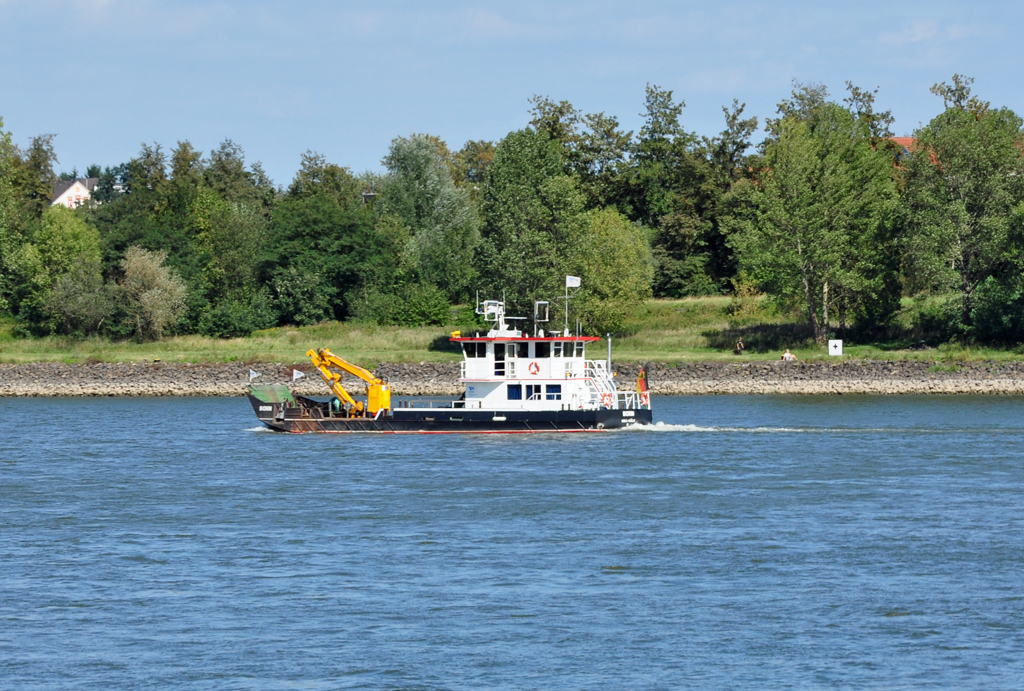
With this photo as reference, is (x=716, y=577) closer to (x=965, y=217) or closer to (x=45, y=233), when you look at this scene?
(x=965, y=217)

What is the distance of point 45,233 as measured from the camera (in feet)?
291

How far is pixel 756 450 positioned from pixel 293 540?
63.6 feet

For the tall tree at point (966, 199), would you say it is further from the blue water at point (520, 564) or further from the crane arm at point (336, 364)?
the crane arm at point (336, 364)

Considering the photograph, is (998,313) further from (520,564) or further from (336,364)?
(520,564)

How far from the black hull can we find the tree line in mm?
26991

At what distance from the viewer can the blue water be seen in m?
19.1

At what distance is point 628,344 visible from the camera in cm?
7838

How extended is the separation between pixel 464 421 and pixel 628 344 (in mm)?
33449

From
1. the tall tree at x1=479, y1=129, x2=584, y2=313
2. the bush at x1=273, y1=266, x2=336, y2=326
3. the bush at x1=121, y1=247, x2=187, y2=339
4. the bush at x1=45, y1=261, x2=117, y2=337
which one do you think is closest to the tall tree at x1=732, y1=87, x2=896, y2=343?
the tall tree at x1=479, y1=129, x2=584, y2=313

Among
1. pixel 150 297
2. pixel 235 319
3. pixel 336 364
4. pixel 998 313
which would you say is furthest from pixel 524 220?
pixel 336 364

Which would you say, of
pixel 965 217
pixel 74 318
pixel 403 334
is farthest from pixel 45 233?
pixel 965 217

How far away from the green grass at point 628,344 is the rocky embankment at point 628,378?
1596 mm

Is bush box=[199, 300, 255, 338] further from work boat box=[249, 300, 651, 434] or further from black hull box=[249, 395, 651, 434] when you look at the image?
work boat box=[249, 300, 651, 434]

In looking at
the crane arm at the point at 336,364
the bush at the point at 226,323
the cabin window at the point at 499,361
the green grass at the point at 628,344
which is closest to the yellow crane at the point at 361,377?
the crane arm at the point at 336,364
